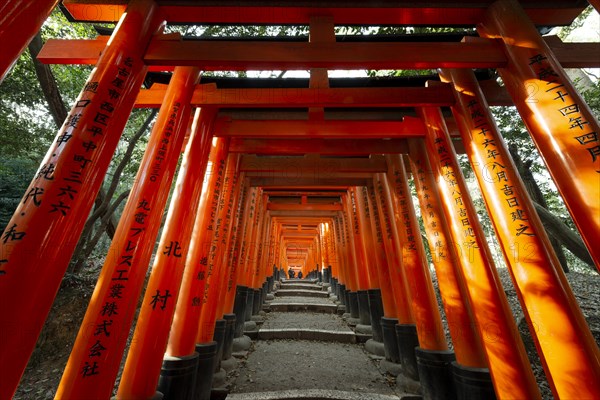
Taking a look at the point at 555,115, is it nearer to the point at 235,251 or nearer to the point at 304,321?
the point at 235,251

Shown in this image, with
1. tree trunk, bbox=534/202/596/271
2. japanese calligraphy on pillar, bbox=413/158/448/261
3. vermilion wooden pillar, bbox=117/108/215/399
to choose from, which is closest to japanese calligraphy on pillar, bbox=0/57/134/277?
vermilion wooden pillar, bbox=117/108/215/399

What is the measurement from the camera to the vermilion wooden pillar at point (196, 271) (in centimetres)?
364

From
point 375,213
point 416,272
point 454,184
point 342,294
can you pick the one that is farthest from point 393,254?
point 342,294

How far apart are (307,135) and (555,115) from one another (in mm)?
2959

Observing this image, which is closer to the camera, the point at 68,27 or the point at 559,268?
the point at 559,268

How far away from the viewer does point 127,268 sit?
8.63 ft

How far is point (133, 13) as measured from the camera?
2.72 metres

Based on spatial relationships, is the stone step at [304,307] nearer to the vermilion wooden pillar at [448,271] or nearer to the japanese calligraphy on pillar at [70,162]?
the vermilion wooden pillar at [448,271]

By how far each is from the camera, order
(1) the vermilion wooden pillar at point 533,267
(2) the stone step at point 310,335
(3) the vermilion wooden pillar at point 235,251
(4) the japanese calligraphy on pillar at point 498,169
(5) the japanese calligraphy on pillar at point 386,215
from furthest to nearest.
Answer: (2) the stone step at point 310,335
(3) the vermilion wooden pillar at point 235,251
(5) the japanese calligraphy on pillar at point 386,215
(4) the japanese calligraphy on pillar at point 498,169
(1) the vermilion wooden pillar at point 533,267

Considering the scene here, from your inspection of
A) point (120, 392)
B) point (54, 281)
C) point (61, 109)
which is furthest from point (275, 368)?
point (61, 109)

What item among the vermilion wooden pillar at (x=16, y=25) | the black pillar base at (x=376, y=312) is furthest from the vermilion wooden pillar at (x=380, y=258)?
the vermilion wooden pillar at (x=16, y=25)

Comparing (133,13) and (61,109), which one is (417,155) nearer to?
(133,13)

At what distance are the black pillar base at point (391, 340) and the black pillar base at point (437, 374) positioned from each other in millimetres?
1632

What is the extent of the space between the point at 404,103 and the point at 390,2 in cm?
123
